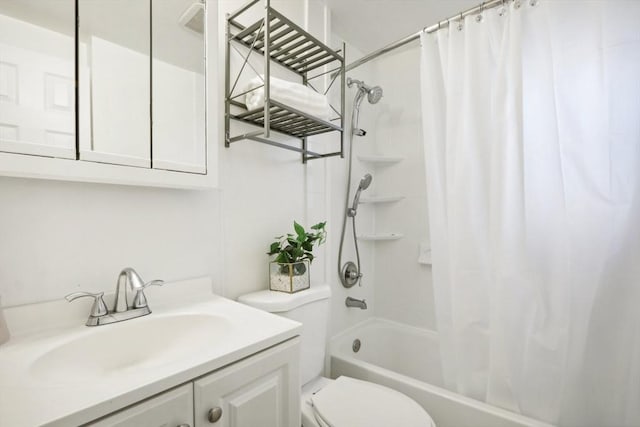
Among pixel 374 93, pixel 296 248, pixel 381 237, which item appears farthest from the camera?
pixel 381 237

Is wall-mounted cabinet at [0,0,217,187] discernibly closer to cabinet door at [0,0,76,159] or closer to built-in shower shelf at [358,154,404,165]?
cabinet door at [0,0,76,159]

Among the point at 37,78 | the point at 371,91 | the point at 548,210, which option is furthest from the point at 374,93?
the point at 37,78

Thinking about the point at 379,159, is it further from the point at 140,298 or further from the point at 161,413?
the point at 161,413

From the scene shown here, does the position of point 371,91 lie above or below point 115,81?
above

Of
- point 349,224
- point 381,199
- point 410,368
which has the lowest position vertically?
point 410,368

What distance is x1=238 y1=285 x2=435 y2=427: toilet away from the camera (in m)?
0.99

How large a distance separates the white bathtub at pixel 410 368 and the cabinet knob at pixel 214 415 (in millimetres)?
946

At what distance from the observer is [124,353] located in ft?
2.56

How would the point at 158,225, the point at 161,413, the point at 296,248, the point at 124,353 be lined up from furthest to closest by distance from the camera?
1. the point at 296,248
2. the point at 158,225
3. the point at 124,353
4. the point at 161,413

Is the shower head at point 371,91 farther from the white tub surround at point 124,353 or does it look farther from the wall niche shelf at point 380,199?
the white tub surround at point 124,353

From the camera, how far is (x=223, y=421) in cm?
65

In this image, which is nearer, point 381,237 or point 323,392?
point 323,392

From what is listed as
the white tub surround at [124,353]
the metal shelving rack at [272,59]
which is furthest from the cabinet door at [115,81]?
the white tub surround at [124,353]

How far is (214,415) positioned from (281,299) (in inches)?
19.7
